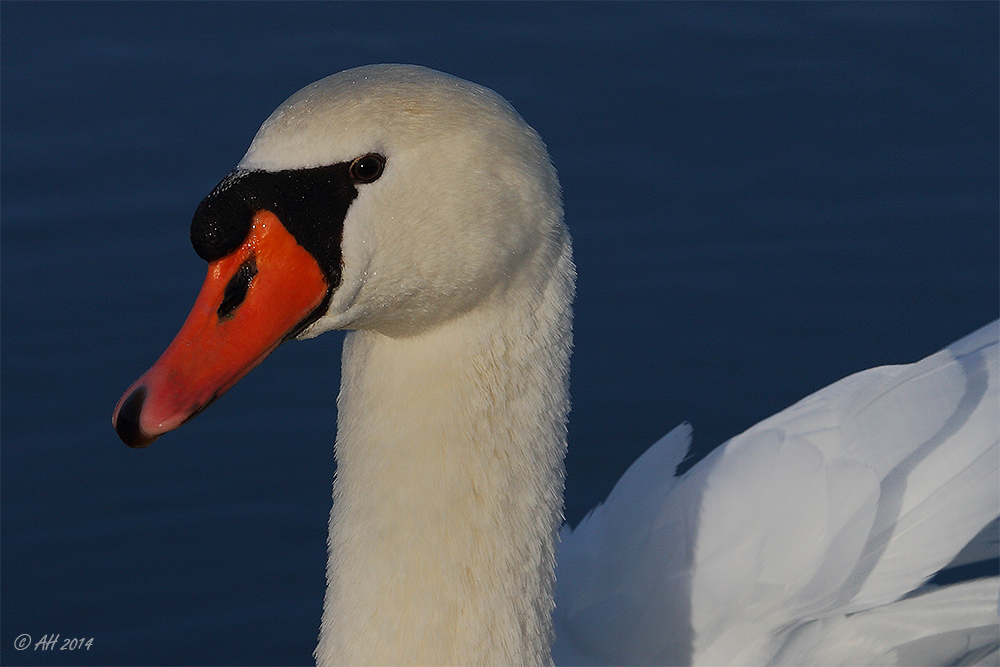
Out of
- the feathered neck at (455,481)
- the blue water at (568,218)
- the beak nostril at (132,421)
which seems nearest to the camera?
the beak nostril at (132,421)

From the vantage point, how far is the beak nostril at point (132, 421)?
2453mm

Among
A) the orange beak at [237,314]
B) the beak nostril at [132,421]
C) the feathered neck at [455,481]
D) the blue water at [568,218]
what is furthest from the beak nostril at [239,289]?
the blue water at [568,218]

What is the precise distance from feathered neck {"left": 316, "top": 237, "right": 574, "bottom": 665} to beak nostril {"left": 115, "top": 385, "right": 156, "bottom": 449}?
1.74ft

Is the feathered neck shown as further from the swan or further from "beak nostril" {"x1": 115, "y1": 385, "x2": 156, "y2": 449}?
"beak nostril" {"x1": 115, "y1": 385, "x2": 156, "y2": 449}

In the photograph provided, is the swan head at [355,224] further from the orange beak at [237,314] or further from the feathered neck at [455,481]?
the feathered neck at [455,481]

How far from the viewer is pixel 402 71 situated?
8.75ft

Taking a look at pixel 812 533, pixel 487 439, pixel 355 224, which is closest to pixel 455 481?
pixel 487 439

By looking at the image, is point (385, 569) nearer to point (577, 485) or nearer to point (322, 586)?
point (322, 586)

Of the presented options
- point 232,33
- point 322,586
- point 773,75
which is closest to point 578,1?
A: point 773,75

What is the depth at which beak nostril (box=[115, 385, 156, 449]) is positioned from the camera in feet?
8.05

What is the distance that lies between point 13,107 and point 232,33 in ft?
4.10

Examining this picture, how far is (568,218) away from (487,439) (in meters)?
3.72

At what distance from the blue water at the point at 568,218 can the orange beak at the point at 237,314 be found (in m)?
2.77

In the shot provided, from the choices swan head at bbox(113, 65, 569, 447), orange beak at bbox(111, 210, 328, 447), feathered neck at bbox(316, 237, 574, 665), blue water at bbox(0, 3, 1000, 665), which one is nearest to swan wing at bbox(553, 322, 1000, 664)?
feathered neck at bbox(316, 237, 574, 665)
